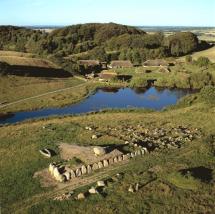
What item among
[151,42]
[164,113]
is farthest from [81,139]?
[151,42]

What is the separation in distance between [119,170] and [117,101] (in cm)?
4230

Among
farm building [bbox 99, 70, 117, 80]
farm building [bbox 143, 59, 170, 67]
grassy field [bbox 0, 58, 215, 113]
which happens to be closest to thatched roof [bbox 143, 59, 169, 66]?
farm building [bbox 143, 59, 170, 67]

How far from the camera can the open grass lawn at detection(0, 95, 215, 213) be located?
2538 cm

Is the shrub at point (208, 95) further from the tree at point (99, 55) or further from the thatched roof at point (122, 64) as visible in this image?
the tree at point (99, 55)

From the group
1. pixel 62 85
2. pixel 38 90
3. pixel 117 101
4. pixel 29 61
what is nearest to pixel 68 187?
pixel 117 101

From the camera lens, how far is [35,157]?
3469 cm

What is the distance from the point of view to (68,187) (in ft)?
92.3

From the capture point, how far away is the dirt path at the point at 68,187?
25.8 metres

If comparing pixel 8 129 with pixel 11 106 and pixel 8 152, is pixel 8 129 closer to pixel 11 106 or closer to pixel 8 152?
pixel 8 152

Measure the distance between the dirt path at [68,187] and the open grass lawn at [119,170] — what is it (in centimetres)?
13

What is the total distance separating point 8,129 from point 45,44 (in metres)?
92.9

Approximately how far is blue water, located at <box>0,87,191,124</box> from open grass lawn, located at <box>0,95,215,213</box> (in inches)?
428

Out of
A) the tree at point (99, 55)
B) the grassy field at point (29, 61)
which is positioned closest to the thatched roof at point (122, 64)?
the tree at point (99, 55)

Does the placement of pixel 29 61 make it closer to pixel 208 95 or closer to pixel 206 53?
pixel 208 95
